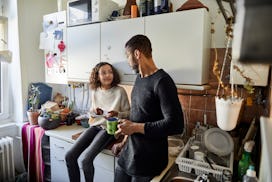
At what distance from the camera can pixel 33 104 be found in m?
2.33

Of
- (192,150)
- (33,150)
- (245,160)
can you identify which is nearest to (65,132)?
(33,150)

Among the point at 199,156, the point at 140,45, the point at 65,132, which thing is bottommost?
the point at 65,132

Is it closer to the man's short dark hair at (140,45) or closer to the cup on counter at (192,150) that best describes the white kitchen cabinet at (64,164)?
the cup on counter at (192,150)

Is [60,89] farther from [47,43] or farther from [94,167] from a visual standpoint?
[94,167]

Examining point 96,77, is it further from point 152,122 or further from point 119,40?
point 152,122

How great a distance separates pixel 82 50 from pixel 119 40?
0.46 m

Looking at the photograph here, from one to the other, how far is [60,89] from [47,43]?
25.4 inches

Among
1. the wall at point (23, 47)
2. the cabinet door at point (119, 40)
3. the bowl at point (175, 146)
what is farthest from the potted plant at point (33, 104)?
the bowl at point (175, 146)

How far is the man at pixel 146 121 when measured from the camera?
3.62ft

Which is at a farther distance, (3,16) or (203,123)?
(3,16)

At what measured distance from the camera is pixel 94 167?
1.73 m

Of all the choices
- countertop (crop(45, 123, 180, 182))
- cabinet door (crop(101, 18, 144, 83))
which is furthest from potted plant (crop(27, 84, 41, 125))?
cabinet door (crop(101, 18, 144, 83))

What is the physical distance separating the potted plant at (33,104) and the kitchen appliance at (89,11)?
0.95 m

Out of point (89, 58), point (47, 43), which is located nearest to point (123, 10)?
point (89, 58)
